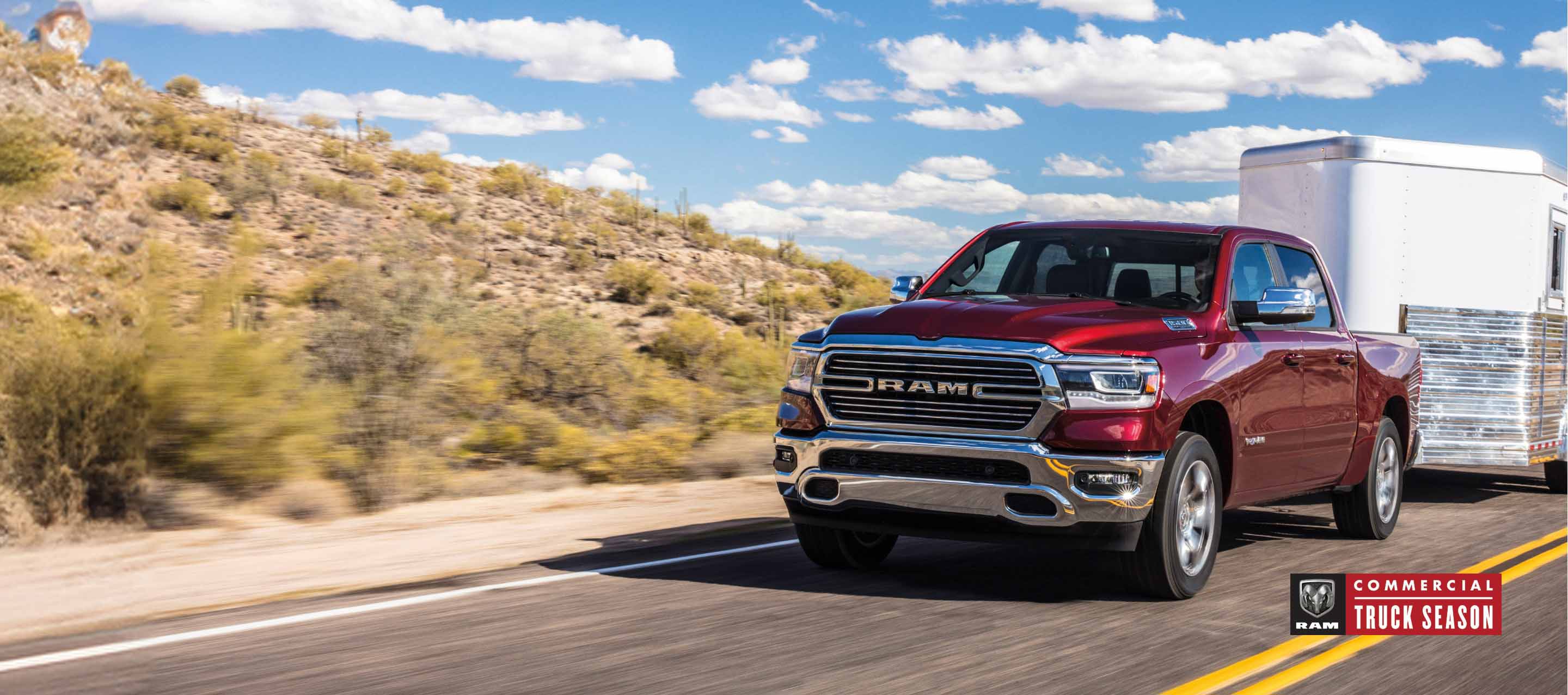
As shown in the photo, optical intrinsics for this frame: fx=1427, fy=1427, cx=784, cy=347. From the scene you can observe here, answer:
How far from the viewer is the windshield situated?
28.2 feet

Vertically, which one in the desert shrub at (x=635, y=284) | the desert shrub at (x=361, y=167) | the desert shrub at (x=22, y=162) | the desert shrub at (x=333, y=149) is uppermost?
the desert shrub at (x=333, y=149)

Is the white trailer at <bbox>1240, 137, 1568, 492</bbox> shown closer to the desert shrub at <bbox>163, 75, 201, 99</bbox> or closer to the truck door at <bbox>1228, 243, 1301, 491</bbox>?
the truck door at <bbox>1228, 243, 1301, 491</bbox>

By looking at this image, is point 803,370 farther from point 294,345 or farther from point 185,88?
point 185,88

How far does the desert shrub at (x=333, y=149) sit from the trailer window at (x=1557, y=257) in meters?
38.6

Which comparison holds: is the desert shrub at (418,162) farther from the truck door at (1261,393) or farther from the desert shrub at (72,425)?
the truck door at (1261,393)

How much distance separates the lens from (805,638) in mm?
6633

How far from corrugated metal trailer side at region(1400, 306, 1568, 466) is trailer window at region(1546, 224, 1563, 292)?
1141mm

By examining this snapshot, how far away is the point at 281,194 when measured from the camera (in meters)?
37.6

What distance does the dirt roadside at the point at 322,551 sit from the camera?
7.39m

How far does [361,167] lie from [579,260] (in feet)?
32.9

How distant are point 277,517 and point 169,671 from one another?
17.0 feet

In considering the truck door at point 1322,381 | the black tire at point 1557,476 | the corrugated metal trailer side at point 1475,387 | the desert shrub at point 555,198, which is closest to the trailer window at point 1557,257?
the corrugated metal trailer side at point 1475,387

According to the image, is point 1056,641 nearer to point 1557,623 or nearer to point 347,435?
point 1557,623

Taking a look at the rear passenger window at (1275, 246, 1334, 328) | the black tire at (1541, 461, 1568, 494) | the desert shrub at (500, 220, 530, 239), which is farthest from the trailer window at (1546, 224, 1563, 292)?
the desert shrub at (500, 220, 530, 239)
